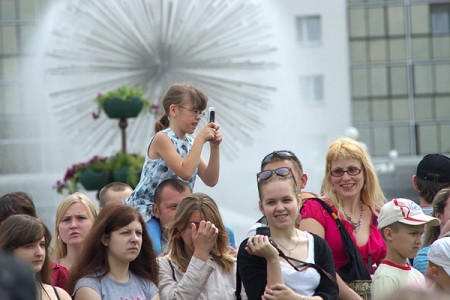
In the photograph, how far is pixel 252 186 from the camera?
32.2 meters

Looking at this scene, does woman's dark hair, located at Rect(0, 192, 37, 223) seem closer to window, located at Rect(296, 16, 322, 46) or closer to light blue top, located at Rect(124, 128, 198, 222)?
light blue top, located at Rect(124, 128, 198, 222)

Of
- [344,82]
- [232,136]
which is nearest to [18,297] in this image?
[232,136]

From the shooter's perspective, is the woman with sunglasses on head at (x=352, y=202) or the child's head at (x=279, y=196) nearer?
the child's head at (x=279, y=196)

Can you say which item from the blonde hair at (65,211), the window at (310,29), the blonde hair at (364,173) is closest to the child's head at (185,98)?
the blonde hair at (65,211)

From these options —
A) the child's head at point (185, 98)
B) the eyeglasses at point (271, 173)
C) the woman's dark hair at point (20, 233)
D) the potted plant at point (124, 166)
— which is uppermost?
the child's head at point (185, 98)

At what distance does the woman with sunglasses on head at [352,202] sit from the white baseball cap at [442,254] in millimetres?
654

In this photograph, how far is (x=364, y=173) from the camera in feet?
25.5

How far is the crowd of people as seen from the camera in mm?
6684

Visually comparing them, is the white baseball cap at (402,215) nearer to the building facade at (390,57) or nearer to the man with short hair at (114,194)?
the man with short hair at (114,194)

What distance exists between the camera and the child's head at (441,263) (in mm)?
6750

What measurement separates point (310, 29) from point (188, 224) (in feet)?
135

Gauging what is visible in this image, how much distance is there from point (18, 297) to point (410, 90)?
49.8m

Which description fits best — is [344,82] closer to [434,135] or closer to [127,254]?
[434,135]

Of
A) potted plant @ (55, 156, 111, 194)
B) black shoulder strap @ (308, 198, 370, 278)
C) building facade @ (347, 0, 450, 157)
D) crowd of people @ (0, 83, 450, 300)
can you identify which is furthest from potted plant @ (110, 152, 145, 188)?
building facade @ (347, 0, 450, 157)
